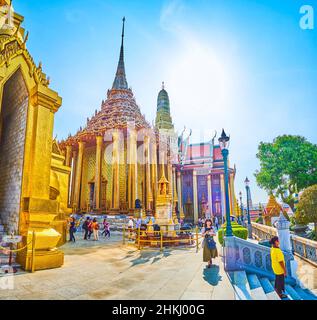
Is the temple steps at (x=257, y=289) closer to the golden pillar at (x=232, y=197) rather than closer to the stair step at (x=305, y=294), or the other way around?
the stair step at (x=305, y=294)

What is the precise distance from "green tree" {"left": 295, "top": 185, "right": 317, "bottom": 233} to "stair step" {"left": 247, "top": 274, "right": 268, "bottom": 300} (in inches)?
333

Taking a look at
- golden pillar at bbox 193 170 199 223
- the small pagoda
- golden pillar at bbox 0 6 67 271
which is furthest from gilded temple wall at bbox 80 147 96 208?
golden pillar at bbox 0 6 67 271

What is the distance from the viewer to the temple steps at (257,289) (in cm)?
460

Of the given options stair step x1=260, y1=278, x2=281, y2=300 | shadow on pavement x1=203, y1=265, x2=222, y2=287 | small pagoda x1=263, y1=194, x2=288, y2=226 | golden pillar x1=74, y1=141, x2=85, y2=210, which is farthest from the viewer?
golden pillar x1=74, y1=141, x2=85, y2=210

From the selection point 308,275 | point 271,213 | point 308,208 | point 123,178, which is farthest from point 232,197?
point 308,275

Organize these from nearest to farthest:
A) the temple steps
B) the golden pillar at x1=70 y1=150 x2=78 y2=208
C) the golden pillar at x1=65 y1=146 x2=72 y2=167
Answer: the temple steps < the golden pillar at x1=70 y1=150 x2=78 y2=208 < the golden pillar at x1=65 y1=146 x2=72 y2=167

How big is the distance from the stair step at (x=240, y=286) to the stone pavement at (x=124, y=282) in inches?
6.2

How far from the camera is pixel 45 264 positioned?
6.27 metres

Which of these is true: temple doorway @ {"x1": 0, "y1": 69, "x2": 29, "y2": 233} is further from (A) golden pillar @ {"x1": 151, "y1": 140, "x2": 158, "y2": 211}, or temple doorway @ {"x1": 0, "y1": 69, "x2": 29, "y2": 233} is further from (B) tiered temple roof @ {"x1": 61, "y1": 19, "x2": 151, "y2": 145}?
(A) golden pillar @ {"x1": 151, "y1": 140, "x2": 158, "y2": 211}

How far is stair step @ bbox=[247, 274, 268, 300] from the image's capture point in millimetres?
4642

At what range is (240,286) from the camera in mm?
4980
